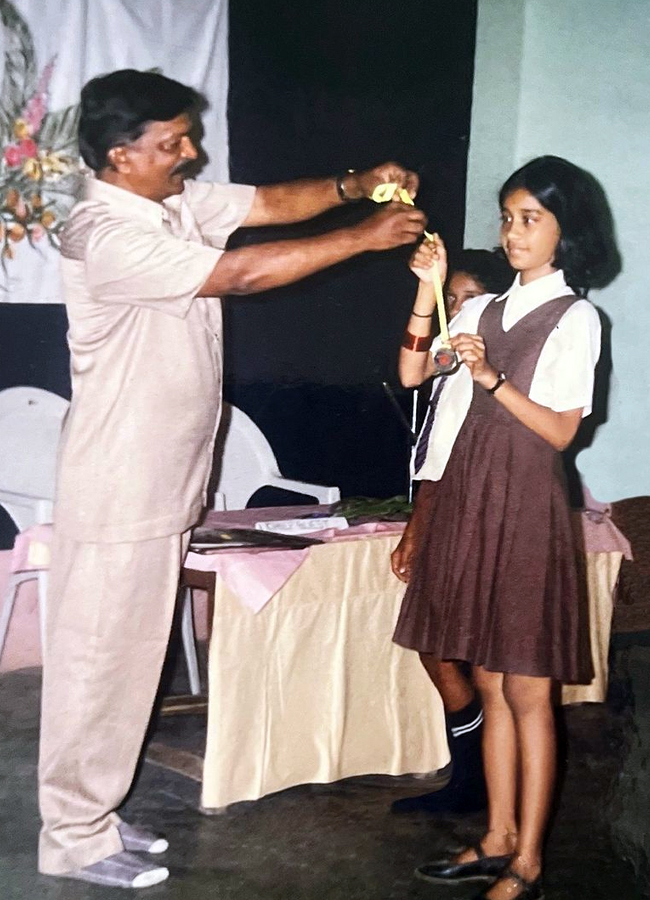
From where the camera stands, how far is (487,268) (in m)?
2.18

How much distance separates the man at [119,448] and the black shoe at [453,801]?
1.81 feet

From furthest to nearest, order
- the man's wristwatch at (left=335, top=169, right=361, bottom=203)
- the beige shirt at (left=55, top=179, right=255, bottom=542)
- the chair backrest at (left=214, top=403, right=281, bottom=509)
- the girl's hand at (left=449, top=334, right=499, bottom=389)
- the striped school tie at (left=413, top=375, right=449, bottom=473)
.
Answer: the chair backrest at (left=214, top=403, right=281, bottom=509)
the man's wristwatch at (left=335, top=169, right=361, bottom=203)
the striped school tie at (left=413, top=375, right=449, bottom=473)
the beige shirt at (left=55, top=179, right=255, bottom=542)
the girl's hand at (left=449, top=334, right=499, bottom=389)

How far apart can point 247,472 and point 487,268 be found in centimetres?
90

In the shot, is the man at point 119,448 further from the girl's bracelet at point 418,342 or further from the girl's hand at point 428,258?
the girl's bracelet at point 418,342

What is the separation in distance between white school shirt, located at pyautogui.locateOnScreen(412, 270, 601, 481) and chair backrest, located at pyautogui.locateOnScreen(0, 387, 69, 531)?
821mm

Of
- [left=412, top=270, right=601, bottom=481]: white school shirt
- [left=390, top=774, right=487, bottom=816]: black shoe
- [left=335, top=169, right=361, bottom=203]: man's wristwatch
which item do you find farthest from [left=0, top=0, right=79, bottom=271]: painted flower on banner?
[left=390, top=774, right=487, bottom=816]: black shoe

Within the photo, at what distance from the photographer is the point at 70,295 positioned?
6.25ft

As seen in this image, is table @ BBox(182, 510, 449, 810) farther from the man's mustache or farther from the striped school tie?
the man's mustache

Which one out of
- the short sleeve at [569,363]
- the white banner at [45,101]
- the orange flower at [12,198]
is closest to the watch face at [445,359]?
the short sleeve at [569,363]

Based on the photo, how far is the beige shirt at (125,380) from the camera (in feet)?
5.97

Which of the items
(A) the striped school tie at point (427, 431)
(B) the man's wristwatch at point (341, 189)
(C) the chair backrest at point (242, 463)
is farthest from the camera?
(C) the chair backrest at point (242, 463)

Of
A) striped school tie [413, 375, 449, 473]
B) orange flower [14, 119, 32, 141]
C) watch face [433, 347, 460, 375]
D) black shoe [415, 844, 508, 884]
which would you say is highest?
orange flower [14, 119, 32, 141]

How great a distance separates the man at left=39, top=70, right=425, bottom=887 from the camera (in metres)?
1.83

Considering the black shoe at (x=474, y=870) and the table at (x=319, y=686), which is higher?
the table at (x=319, y=686)
